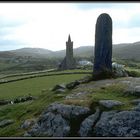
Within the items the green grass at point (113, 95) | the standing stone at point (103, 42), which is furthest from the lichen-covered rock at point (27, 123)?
the standing stone at point (103, 42)

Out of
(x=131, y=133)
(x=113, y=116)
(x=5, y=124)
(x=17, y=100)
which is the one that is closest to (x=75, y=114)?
(x=113, y=116)

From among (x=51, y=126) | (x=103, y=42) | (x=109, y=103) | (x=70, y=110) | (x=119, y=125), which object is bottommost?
(x=51, y=126)

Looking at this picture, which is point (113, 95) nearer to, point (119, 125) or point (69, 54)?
point (119, 125)

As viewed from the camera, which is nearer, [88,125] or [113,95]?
[88,125]

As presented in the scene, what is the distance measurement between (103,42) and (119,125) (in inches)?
409

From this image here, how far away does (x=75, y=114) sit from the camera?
768 inches

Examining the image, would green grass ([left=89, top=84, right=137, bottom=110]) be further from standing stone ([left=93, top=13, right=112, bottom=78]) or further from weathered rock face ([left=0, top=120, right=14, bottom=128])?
weathered rock face ([left=0, top=120, right=14, bottom=128])

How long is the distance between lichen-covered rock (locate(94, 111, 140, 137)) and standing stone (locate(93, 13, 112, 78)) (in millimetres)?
8686

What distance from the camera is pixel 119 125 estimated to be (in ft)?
57.6

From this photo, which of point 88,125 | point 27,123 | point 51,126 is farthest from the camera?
point 27,123

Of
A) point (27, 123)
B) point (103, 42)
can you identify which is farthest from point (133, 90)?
point (103, 42)

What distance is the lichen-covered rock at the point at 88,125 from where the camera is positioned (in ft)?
59.6

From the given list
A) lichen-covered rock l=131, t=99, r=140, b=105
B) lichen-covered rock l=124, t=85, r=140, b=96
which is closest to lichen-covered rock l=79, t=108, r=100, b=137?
lichen-covered rock l=131, t=99, r=140, b=105

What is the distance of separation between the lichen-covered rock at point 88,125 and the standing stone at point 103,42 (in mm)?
8009
